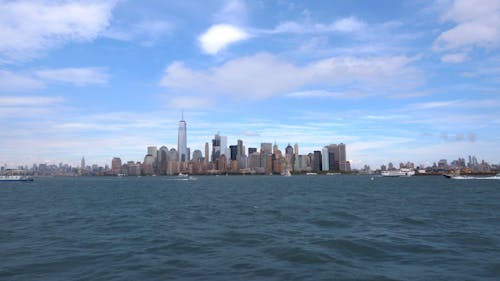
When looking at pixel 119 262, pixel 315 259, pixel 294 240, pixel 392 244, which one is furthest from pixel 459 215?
pixel 119 262

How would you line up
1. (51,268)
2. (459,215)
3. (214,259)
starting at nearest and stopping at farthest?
(51,268)
(214,259)
(459,215)

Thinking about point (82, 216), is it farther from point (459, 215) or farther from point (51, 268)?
point (459, 215)

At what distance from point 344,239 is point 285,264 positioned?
32.0 ft

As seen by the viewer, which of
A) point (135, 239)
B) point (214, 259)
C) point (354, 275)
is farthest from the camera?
point (135, 239)

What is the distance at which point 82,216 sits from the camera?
165 feet

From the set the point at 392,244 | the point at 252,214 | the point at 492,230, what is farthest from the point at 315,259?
the point at 252,214

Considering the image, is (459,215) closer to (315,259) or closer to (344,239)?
(344,239)

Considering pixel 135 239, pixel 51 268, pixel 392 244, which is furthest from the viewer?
pixel 135 239

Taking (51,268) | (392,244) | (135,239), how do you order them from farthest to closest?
1. (135,239)
2. (392,244)
3. (51,268)

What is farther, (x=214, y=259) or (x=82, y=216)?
(x=82, y=216)

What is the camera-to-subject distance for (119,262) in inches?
938

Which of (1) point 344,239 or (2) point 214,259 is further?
(1) point 344,239

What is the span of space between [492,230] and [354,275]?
2311 centimetres

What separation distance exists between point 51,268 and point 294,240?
58.4 ft
